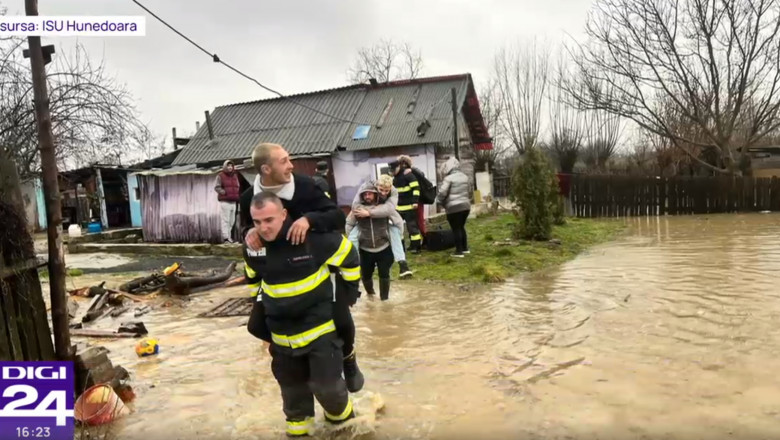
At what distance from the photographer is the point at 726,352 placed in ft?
15.1

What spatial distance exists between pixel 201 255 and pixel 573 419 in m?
10.6

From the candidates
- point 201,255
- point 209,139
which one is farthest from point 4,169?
point 209,139

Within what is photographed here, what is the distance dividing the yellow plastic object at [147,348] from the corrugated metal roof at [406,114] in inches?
591

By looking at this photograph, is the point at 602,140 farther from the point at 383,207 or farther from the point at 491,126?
the point at 383,207

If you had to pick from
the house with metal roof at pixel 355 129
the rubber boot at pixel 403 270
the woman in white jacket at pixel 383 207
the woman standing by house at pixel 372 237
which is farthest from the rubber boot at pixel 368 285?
the house with metal roof at pixel 355 129

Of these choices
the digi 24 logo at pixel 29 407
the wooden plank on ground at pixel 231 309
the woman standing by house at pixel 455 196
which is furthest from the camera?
the woman standing by house at pixel 455 196

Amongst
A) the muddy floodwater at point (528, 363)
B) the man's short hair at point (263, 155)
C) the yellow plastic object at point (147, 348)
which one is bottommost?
the muddy floodwater at point (528, 363)

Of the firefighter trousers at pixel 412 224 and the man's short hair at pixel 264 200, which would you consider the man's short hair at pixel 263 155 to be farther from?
the firefighter trousers at pixel 412 224

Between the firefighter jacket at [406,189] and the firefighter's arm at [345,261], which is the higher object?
the firefighter jacket at [406,189]

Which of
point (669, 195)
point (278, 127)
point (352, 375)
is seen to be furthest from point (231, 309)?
point (669, 195)

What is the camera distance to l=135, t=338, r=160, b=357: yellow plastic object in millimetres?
5305

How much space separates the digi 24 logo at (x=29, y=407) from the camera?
3326 millimetres

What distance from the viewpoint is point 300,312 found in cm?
322

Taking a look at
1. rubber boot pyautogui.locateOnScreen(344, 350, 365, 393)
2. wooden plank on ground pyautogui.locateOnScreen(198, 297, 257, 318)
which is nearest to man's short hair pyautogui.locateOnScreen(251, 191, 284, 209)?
rubber boot pyautogui.locateOnScreen(344, 350, 365, 393)
